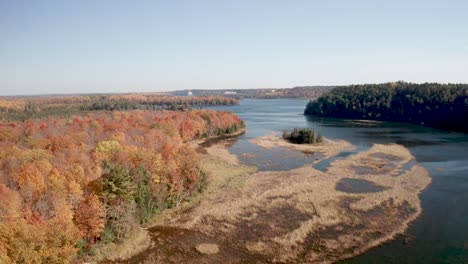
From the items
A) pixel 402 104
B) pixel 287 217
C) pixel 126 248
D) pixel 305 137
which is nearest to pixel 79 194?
pixel 126 248

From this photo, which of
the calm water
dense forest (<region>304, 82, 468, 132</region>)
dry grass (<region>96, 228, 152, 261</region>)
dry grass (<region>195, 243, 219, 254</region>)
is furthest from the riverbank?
dense forest (<region>304, 82, 468, 132</region>)

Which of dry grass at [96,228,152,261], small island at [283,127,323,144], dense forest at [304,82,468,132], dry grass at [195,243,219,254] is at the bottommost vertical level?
dry grass at [195,243,219,254]

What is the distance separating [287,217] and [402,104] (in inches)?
4850

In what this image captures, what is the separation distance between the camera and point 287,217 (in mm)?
37500

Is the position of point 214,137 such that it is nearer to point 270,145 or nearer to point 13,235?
point 270,145

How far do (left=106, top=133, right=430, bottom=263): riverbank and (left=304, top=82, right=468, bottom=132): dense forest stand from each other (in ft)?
256

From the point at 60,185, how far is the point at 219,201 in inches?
735

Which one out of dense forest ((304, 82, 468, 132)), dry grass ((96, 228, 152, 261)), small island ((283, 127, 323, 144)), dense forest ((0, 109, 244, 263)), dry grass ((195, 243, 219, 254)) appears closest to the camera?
dense forest ((0, 109, 244, 263))

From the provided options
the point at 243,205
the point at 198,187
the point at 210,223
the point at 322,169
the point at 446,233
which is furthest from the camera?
the point at 322,169

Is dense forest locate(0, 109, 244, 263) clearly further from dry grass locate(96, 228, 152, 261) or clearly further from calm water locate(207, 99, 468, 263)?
calm water locate(207, 99, 468, 263)

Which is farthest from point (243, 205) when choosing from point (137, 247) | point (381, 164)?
point (381, 164)

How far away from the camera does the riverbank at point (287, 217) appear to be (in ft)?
99.2

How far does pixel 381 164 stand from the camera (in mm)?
61906

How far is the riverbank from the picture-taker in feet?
99.2
